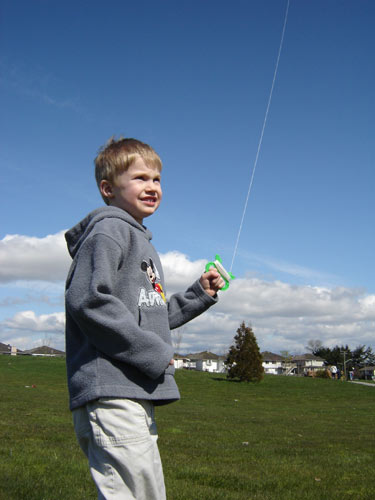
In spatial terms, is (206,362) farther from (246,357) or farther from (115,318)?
(115,318)

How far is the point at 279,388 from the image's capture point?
32.6 metres

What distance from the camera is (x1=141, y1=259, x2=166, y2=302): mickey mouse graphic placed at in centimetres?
268

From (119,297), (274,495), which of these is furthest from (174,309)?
(274,495)

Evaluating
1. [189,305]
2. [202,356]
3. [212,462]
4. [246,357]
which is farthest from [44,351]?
[189,305]

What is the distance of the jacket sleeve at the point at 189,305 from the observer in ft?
9.89

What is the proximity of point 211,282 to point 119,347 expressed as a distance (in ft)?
2.92

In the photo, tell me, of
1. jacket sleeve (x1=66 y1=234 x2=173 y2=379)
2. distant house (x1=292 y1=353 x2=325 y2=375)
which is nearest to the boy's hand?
jacket sleeve (x1=66 y1=234 x2=173 y2=379)

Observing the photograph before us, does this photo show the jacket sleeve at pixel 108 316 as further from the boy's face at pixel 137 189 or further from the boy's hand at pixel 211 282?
the boy's hand at pixel 211 282

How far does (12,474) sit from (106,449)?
2.89m

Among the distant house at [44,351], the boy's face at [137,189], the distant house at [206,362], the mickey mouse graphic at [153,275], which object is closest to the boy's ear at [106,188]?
the boy's face at [137,189]

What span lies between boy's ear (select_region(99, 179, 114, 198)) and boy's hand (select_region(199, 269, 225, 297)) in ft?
2.44

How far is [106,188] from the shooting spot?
2.92 meters

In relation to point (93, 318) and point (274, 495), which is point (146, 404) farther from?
point (274, 495)

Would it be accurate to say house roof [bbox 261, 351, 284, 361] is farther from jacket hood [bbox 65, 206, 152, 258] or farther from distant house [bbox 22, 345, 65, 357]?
jacket hood [bbox 65, 206, 152, 258]
